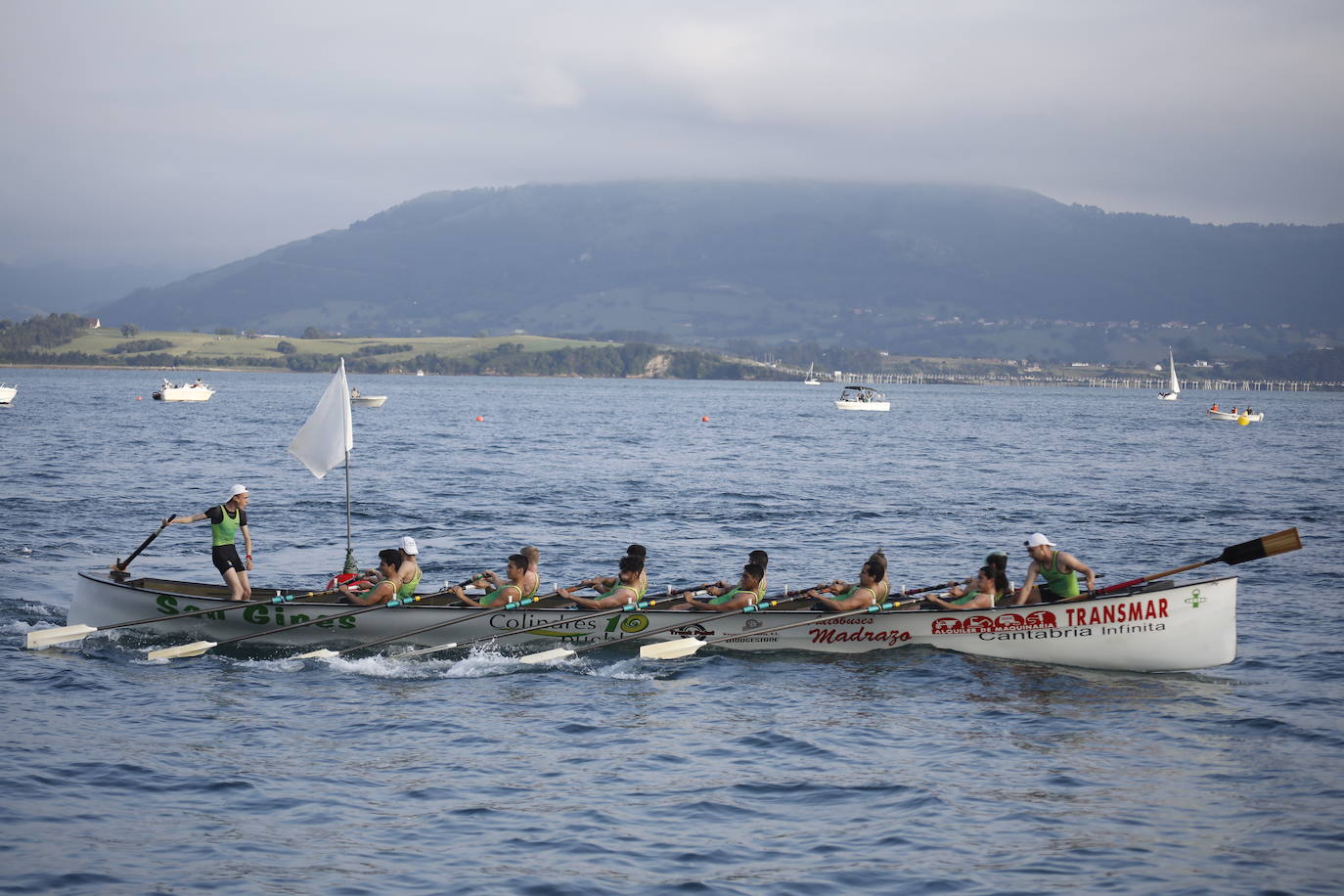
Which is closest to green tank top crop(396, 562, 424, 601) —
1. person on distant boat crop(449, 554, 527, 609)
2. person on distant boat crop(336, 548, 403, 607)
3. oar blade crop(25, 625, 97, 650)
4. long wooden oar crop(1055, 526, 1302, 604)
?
person on distant boat crop(336, 548, 403, 607)

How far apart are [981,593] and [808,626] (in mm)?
3212

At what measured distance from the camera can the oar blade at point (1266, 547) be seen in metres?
20.1

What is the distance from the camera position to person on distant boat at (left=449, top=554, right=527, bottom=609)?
76.4ft

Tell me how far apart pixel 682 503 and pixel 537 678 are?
2750 centimetres

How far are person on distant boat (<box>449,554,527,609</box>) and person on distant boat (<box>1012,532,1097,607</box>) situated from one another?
29.9 ft

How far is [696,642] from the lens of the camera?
2277 centimetres

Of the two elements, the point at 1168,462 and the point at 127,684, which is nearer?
the point at 127,684

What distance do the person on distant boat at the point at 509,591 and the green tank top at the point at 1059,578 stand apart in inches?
373

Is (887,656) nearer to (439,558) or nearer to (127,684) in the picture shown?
(127,684)

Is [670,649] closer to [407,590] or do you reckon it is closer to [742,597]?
[742,597]

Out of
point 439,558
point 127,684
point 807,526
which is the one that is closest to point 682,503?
point 807,526

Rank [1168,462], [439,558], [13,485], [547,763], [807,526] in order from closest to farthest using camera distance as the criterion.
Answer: [547,763] < [439,558] < [807,526] < [13,485] < [1168,462]

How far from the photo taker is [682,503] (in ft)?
161

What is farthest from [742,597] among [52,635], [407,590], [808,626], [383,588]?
[52,635]
